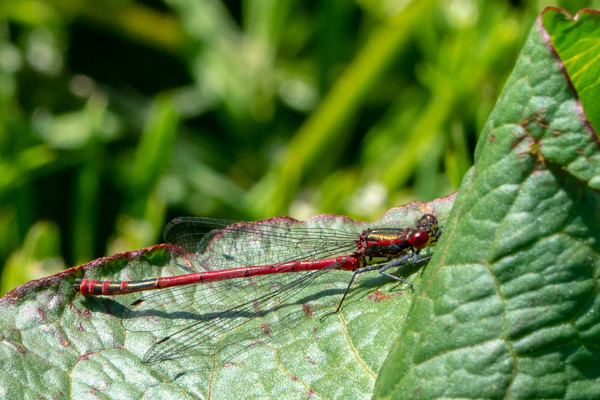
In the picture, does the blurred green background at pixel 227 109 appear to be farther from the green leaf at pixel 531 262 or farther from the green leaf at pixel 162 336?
the green leaf at pixel 531 262

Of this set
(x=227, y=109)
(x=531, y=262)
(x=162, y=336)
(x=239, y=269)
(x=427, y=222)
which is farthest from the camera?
(x=227, y=109)

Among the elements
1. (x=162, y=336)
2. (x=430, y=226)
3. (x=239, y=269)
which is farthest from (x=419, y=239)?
(x=162, y=336)

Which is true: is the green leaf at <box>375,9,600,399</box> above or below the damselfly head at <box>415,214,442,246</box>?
below

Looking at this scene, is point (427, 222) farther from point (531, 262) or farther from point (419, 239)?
point (531, 262)

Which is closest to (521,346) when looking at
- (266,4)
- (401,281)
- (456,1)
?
(401,281)

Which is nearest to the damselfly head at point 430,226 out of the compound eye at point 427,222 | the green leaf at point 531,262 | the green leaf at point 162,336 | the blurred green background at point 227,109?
the compound eye at point 427,222

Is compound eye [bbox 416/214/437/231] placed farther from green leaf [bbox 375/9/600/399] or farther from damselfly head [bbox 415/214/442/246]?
green leaf [bbox 375/9/600/399]

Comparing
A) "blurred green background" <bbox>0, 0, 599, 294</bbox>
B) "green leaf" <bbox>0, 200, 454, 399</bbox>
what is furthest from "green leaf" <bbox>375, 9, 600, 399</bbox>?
"blurred green background" <bbox>0, 0, 599, 294</bbox>
